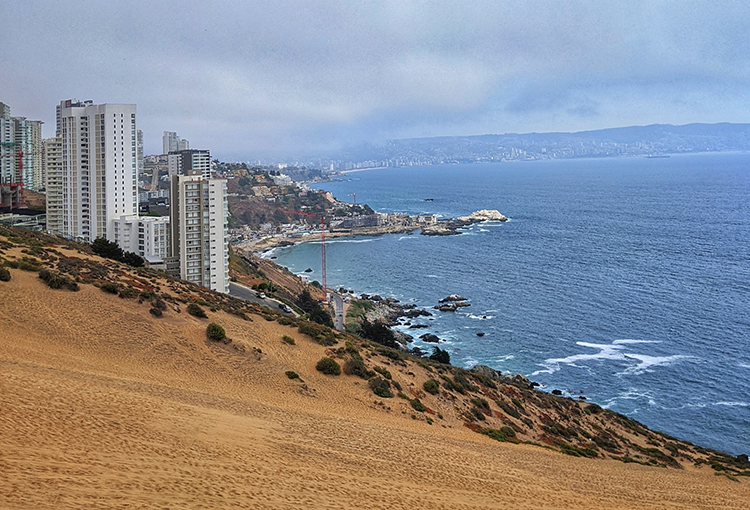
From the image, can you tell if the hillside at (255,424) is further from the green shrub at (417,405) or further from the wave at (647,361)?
the wave at (647,361)

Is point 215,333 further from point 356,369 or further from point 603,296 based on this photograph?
point 603,296

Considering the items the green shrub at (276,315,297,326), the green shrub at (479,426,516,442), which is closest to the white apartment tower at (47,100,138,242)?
the green shrub at (276,315,297,326)

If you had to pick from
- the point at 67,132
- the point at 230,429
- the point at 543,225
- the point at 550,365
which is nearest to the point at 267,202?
the point at 543,225

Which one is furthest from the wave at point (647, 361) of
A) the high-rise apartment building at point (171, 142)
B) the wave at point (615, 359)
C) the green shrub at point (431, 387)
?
the high-rise apartment building at point (171, 142)

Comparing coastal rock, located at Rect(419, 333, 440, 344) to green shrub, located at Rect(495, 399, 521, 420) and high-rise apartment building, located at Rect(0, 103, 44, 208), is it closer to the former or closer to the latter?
green shrub, located at Rect(495, 399, 521, 420)

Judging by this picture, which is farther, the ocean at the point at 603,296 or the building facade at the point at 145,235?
the building facade at the point at 145,235

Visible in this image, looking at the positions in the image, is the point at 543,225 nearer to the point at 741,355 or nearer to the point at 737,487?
the point at 741,355

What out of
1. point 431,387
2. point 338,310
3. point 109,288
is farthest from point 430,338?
point 109,288
